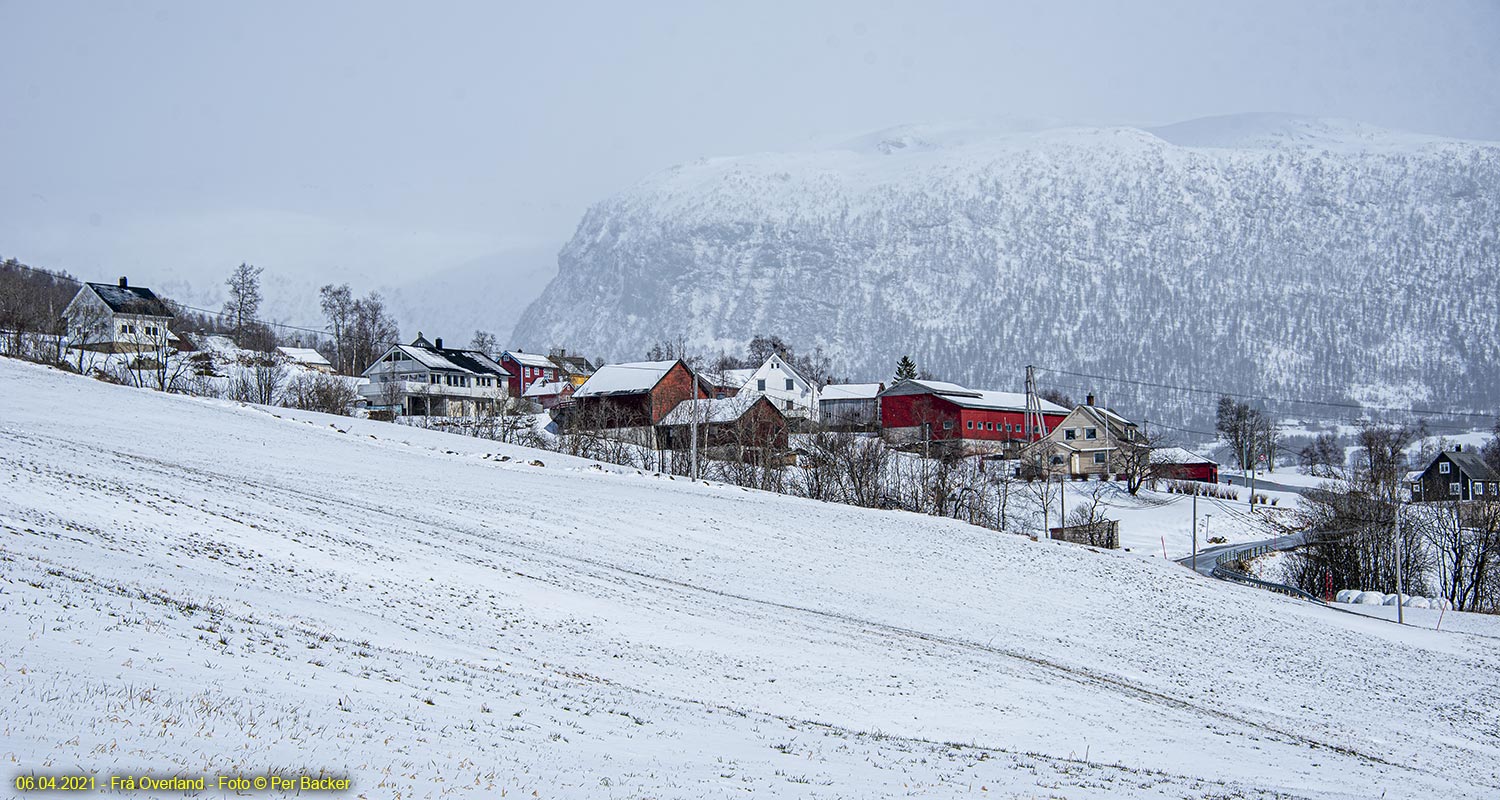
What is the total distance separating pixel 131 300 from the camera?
11219 centimetres

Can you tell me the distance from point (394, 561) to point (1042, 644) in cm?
1883

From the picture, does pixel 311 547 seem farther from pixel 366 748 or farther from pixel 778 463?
pixel 778 463

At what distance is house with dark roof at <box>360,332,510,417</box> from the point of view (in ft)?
370

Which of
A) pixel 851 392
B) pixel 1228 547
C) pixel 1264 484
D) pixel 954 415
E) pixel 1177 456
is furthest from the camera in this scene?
pixel 851 392

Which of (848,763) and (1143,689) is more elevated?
(848,763)

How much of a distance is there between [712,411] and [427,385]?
3487cm

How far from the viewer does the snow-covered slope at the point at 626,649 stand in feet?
40.2

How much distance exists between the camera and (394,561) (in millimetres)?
27562

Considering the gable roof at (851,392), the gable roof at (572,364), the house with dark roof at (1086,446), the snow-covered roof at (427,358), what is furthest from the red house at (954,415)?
the gable roof at (572,364)

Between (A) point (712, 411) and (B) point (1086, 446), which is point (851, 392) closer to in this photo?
(B) point (1086, 446)

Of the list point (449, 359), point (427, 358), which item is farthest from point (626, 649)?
point (449, 359)

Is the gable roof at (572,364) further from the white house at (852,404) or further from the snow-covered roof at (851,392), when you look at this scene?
the white house at (852,404)

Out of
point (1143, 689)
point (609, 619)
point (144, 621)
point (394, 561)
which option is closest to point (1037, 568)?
point (1143, 689)

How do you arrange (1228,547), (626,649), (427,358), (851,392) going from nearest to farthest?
(626,649)
(1228,547)
(427,358)
(851,392)
